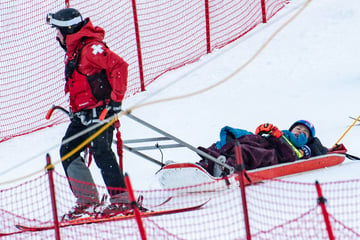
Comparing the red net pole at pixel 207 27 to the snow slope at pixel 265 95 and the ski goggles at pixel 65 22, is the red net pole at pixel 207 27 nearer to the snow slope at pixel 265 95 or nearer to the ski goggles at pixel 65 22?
the snow slope at pixel 265 95

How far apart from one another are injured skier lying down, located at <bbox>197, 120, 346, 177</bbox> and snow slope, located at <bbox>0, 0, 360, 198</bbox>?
0.31 meters

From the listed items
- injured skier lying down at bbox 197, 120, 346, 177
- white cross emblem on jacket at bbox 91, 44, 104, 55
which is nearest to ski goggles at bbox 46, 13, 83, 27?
white cross emblem on jacket at bbox 91, 44, 104, 55

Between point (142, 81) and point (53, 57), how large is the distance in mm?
1683

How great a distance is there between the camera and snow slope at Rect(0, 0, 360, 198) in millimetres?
10414

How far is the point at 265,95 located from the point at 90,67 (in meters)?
4.49

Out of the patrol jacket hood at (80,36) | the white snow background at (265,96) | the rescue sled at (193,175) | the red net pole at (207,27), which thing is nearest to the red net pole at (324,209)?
the rescue sled at (193,175)

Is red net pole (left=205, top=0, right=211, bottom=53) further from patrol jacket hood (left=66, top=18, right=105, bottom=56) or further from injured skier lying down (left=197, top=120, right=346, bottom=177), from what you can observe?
patrol jacket hood (left=66, top=18, right=105, bottom=56)

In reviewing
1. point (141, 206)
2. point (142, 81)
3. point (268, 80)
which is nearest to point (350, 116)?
point (268, 80)

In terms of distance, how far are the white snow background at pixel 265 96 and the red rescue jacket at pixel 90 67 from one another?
147 cm

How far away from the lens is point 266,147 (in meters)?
9.11

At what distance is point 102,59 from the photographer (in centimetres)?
800

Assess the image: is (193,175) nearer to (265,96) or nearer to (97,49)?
(97,49)

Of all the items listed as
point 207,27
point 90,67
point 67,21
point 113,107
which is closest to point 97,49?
point 90,67

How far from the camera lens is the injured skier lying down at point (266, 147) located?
8.84m
